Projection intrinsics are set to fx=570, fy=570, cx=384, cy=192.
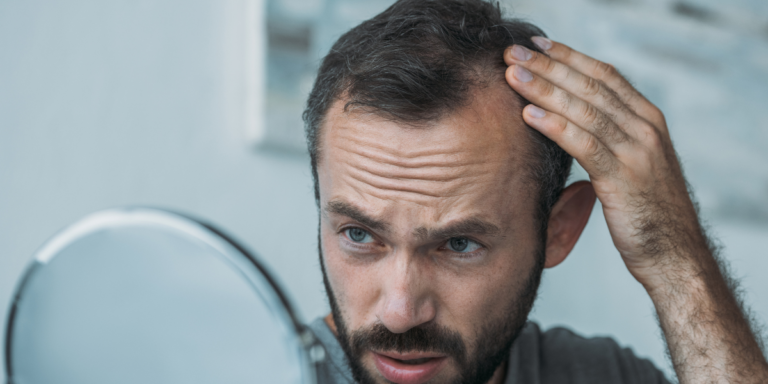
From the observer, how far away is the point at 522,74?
3.36ft

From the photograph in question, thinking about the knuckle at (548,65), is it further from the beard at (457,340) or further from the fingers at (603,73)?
the beard at (457,340)

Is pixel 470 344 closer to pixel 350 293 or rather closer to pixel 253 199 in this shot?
pixel 350 293

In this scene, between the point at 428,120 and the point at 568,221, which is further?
the point at 568,221

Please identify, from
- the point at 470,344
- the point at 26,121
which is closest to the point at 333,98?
the point at 470,344

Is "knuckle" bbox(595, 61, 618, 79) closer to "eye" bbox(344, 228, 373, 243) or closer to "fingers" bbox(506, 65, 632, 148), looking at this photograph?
"fingers" bbox(506, 65, 632, 148)

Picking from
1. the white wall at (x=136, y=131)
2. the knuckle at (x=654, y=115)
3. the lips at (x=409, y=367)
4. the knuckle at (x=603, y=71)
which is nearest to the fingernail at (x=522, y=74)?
the knuckle at (x=603, y=71)

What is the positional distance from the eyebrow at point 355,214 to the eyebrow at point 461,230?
0.06 meters

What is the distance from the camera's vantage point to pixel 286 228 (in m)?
1.67

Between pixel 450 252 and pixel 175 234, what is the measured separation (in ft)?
2.08

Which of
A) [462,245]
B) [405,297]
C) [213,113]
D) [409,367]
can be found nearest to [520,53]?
[462,245]

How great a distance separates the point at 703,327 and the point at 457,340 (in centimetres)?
48

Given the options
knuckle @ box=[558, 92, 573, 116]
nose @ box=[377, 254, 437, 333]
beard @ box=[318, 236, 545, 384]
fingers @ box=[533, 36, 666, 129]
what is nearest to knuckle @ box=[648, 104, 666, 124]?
fingers @ box=[533, 36, 666, 129]

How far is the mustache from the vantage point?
100 cm

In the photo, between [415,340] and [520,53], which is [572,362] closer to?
[415,340]
